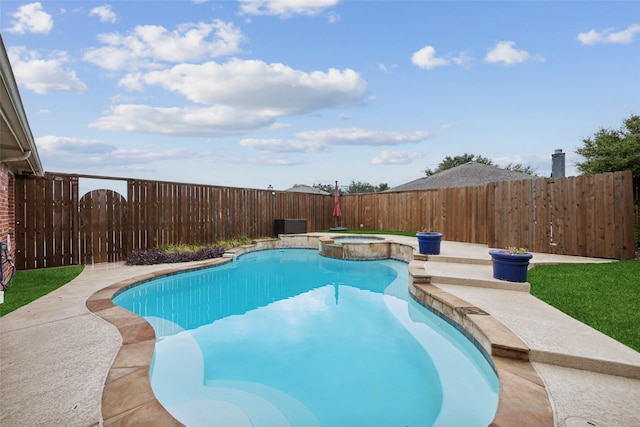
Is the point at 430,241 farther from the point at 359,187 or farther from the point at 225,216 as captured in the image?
the point at 359,187

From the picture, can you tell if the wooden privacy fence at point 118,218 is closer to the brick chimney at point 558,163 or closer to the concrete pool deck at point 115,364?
the concrete pool deck at point 115,364

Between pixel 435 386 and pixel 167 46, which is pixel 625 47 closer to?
pixel 435 386

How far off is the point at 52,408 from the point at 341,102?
456 inches

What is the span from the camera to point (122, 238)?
732 cm

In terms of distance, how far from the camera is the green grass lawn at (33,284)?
3.69 meters

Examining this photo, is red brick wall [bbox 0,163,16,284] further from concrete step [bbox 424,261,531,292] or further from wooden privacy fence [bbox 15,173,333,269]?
concrete step [bbox 424,261,531,292]

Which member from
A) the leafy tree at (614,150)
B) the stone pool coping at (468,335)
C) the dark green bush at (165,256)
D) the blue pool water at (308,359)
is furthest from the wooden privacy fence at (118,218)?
the leafy tree at (614,150)

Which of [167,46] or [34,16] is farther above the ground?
[167,46]

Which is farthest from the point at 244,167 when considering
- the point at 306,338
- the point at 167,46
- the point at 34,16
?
the point at 306,338

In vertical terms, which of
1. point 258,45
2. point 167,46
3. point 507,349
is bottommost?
point 507,349

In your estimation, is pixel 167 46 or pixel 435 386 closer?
pixel 435 386

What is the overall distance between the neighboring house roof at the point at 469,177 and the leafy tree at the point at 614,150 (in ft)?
8.29

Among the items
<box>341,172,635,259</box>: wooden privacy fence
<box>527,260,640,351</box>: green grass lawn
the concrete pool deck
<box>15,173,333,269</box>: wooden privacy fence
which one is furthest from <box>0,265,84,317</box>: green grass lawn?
<box>341,172,635,259</box>: wooden privacy fence

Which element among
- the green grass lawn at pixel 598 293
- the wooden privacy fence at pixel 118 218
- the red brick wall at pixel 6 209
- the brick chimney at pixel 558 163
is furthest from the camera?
the brick chimney at pixel 558 163
